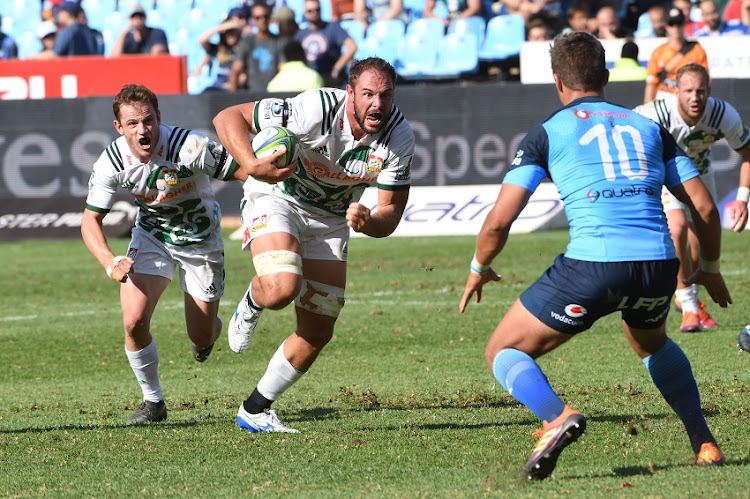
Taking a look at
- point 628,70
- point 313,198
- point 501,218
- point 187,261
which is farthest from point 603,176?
point 628,70

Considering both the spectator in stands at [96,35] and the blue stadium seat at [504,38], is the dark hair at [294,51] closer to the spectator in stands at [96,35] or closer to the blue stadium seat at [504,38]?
the blue stadium seat at [504,38]

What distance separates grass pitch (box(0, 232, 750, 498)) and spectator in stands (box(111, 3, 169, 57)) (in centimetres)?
873

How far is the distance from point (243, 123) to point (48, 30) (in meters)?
17.9

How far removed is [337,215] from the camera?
276 inches

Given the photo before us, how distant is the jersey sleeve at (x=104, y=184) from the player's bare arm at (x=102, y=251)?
0.17 feet

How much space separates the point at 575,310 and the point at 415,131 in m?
13.0

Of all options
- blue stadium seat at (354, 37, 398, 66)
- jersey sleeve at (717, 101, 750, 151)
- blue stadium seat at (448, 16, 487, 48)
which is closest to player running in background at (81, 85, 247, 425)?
jersey sleeve at (717, 101, 750, 151)

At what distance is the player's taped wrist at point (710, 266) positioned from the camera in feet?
17.9

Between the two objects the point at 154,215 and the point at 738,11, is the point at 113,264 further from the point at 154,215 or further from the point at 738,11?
the point at 738,11

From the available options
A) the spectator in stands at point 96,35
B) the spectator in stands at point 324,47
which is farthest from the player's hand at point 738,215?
the spectator in stands at point 96,35

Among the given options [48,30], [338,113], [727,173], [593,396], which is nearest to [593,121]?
[338,113]

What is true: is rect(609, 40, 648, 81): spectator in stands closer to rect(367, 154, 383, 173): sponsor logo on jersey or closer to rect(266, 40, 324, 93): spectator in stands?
rect(266, 40, 324, 93): spectator in stands

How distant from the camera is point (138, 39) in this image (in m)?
21.0

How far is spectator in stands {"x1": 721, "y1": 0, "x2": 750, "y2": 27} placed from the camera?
20.0 metres
